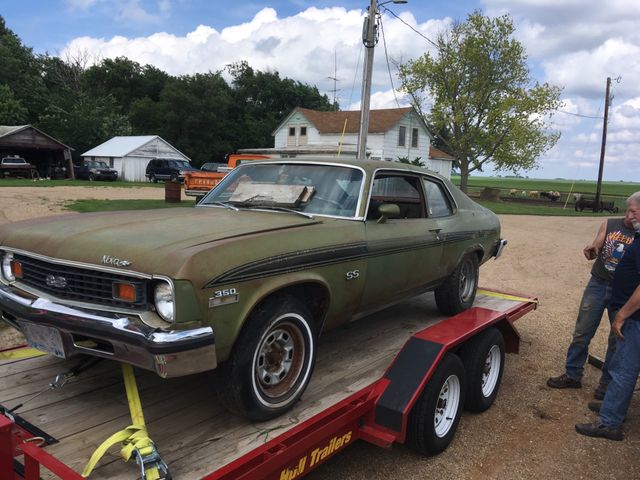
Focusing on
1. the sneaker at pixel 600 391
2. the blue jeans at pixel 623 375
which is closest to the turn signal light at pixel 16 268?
the blue jeans at pixel 623 375

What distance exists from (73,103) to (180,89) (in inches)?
368

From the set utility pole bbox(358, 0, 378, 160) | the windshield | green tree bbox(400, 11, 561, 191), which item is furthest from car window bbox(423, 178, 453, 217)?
green tree bbox(400, 11, 561, 191)

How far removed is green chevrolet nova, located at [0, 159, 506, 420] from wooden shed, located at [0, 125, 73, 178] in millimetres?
34754

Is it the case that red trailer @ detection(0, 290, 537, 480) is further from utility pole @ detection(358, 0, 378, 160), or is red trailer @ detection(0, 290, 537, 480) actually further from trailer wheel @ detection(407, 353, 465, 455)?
utility pole @ detection(358, 0, 378, 160)

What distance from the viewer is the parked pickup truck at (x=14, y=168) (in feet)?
101

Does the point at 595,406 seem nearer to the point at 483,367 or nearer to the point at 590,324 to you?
the point at 590,324

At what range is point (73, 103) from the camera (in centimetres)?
4481

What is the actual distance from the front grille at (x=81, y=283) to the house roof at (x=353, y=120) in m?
33.8

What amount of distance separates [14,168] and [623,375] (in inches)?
1367

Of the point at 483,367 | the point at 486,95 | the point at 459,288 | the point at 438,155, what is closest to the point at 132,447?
the point at 483,367

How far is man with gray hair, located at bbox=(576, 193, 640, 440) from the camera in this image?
3.72 meters

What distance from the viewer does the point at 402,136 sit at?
37.9 m

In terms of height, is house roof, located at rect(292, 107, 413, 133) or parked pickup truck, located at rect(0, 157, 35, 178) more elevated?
house roof, located at rect(292, 107, 413, 133)

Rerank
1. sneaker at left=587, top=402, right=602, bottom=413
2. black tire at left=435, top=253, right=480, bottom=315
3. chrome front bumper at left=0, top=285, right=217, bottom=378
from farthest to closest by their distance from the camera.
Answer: black tire at left=435, top=253, right=480, bottom=315, sneaker at left=587, top=402, right=602, bottom=413, chrome front bumper at left=0, top=285, right=217, bottom=378
